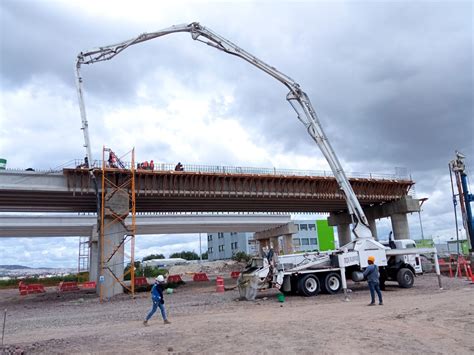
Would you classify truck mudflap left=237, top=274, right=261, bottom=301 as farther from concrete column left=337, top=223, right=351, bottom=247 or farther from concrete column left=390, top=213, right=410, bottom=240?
concrete column left=337, top=223, right=351, bottom=247

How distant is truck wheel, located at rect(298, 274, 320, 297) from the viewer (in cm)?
1850

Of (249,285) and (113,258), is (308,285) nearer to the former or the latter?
(249,285)

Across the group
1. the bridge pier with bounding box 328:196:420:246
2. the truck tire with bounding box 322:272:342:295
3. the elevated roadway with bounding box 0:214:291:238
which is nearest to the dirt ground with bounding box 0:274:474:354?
the truck tire with bounding box 322:272:342:295

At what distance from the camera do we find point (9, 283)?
54.2 meters

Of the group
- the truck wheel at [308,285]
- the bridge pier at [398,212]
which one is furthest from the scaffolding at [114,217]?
the bridge pier at [398,212]

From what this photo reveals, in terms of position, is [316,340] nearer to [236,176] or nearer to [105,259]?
[105,259]

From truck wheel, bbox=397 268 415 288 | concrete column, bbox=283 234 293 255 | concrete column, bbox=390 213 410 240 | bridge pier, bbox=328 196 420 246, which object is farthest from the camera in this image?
concrete column, bbox=283 234 293 255

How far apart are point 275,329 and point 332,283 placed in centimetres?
950

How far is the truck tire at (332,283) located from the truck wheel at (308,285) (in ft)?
1.53

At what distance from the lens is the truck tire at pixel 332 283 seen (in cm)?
1898

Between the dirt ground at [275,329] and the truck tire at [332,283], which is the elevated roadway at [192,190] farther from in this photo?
the truck tire at [332,283]

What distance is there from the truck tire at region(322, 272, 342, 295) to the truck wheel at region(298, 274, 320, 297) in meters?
0.47

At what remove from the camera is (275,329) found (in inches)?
413

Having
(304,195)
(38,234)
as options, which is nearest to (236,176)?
(304,195)
